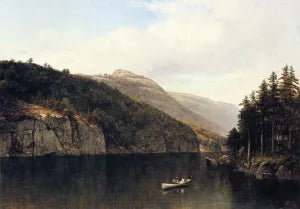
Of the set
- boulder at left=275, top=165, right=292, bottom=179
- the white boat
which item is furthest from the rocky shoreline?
the white boat

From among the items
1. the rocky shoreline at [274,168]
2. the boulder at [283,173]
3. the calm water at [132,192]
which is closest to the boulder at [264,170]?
the rocky shoreline at [274,168]

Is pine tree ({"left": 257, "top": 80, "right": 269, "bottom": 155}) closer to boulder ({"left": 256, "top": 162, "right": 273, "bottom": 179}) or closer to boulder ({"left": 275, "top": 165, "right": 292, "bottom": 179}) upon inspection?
boulder ({"left": 256, "top": 162, "right": 273, "bottom": 179})

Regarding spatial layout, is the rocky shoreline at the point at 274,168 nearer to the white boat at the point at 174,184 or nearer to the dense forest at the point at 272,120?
the dense forest at the point at 272,120

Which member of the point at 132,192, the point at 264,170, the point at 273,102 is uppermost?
the point at 273,102

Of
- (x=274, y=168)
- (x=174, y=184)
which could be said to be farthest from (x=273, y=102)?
(x=174, y=184)

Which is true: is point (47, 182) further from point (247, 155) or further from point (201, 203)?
point (247, 155)

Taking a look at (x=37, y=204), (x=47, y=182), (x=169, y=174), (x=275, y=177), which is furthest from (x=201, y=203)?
(x=169, y=174)

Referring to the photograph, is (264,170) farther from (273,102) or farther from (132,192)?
(132,192)

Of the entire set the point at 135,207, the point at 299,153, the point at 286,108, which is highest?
the point at 286,108

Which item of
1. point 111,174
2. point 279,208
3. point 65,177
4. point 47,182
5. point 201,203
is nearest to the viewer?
point 279,208
